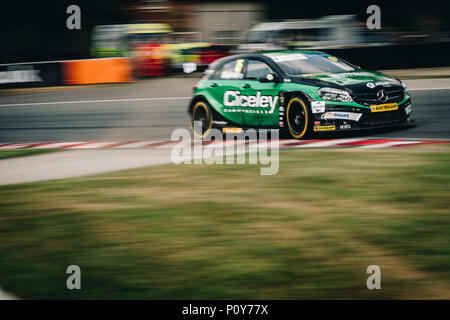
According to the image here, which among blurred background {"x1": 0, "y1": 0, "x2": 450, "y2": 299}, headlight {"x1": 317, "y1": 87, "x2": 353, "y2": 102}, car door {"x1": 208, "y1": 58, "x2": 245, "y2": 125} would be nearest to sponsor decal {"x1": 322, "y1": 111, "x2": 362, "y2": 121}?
headlight {"x1": 317, "y1": 87, "x2": 353, "y2": 102}

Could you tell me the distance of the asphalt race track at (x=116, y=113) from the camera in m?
13.6

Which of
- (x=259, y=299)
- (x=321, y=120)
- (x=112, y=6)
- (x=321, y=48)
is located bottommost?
(x=259, y=299)

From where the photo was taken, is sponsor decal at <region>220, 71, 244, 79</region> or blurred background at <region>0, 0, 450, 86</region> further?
blurred background at <region>0, 0, 450, 86</region>

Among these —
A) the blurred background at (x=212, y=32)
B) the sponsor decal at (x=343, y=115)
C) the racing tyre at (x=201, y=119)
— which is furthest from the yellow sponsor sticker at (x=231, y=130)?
the blurred background at (x=212, y=32)

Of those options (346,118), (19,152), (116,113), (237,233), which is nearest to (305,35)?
(116,113)

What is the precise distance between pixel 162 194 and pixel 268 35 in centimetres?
2024

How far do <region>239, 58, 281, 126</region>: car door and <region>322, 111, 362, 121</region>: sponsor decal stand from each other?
0.88 m

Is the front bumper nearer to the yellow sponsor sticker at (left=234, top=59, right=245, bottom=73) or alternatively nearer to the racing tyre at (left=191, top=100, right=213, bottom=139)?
the yellow sponsor sticker at (left=234, top=59, right=245, bottom=73)

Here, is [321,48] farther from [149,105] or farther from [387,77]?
[387,77]

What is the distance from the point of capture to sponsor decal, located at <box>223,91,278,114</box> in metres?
11.8

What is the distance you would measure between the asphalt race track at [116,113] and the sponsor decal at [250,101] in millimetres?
993

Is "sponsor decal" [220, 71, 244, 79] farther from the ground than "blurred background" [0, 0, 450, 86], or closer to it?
closer to it
